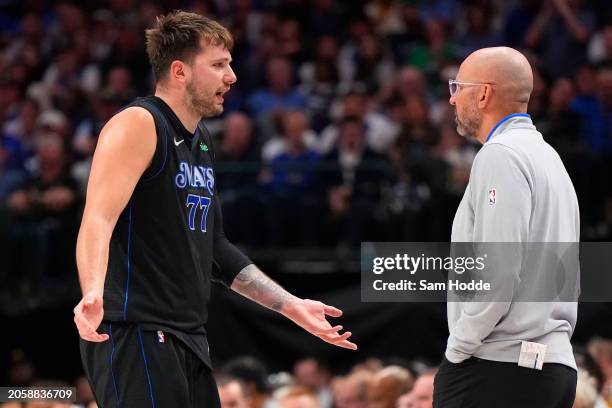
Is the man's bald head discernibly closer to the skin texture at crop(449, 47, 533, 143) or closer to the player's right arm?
the skin texture at crop(449, 47, 533, 143)

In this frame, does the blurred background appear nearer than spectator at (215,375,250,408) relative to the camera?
No

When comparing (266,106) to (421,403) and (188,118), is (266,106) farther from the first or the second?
(188,118)

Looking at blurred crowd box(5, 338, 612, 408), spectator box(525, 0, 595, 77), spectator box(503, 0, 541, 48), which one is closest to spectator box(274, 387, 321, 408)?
blurred crowd box(5, 338, 612, 408)

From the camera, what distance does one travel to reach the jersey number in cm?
427

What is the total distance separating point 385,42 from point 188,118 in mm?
8693

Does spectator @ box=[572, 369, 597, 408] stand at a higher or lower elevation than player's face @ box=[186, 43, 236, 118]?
lower

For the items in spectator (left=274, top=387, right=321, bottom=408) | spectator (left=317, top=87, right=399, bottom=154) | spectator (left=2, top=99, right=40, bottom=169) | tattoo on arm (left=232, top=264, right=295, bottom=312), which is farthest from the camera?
spectator (left=2, top=99, right=40, bottom=169)

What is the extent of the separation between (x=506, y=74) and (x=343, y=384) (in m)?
4.08

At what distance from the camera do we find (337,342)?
Answer: 4.55 meters

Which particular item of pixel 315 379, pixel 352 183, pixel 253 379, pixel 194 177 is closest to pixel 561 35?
pixel 352 183

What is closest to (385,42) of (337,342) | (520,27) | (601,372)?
(520,27)

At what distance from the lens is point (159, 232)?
13.6 feet

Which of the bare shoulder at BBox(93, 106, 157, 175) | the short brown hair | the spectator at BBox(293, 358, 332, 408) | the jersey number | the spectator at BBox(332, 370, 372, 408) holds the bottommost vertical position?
the spectator at BBox(293, 358, 332, 408)

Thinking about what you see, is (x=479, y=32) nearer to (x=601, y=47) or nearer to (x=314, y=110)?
(x=601, y=47)
